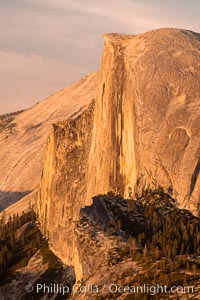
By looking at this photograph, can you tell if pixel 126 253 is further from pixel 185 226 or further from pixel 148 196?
pixel 148 196

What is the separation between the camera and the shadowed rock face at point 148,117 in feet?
474

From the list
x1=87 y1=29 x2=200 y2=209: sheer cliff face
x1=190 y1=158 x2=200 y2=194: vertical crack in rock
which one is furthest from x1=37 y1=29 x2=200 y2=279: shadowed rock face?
x1=190 y1=158 x2=200 y2=194: vertical crack in rock

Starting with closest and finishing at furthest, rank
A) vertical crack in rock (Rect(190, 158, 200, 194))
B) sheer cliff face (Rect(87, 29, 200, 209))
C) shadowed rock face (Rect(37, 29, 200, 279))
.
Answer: vertical crack in rock (Rect(190, 158, 200, 194))
shadowed rock face (Rect(37, 29, 200, 279))
sheer cliff face (Rect(87, 29, 200, 209))

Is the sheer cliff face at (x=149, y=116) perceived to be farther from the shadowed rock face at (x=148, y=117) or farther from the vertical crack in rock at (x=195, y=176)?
the vertical crack in rock at (x=195, y=176)

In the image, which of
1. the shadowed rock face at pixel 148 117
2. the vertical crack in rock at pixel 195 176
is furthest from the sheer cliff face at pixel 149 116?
the vertical crack in rock at pixel 195 176

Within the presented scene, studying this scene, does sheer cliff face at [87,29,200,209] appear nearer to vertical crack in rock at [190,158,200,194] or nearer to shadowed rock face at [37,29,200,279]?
shadowed rock face at [37,29,200,279]

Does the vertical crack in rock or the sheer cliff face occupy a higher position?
A: the sheer cliff face

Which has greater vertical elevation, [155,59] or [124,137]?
[155,59]

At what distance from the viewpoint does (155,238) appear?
263 feet

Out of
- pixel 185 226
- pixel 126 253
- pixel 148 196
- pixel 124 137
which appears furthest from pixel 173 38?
pixel 126 253

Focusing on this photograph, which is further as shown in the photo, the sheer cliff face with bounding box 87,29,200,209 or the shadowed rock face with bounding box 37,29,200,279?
the sheer cliff face with bounding box 87,29,200,209

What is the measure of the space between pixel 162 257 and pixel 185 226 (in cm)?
1572

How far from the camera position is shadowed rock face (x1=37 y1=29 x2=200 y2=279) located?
14438cm

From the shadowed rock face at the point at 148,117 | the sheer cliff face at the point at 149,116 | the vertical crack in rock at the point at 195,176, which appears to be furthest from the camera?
the sheer cliff face at the point at 149,116
